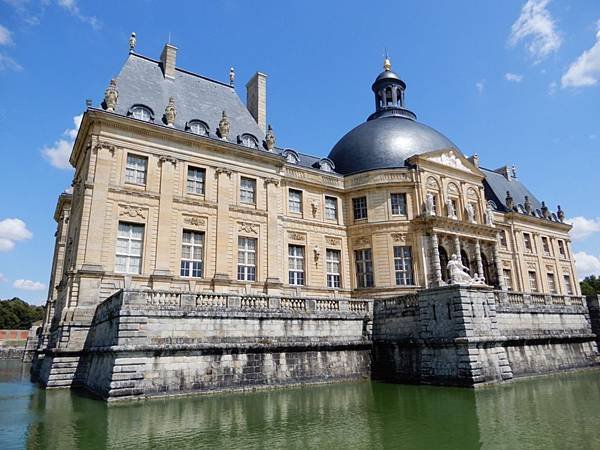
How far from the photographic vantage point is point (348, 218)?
28656 mm

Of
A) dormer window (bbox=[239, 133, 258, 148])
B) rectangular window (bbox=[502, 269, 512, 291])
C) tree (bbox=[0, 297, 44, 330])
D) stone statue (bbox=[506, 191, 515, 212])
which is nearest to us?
dormer window (bbox=[239, 133, 258, 148])

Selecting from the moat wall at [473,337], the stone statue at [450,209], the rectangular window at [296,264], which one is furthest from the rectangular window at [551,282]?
the rectangular window at [296,264]

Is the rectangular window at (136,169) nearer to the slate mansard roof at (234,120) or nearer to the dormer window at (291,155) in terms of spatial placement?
the slate mansard roof at (234,120)

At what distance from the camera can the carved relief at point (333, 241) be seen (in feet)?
90.6

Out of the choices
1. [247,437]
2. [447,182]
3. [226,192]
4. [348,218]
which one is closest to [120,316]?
[247,437]

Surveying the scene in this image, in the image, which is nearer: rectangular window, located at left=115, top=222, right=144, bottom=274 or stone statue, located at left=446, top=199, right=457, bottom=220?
rectangular window, located at left=115, top=222, right=144, bottom=274

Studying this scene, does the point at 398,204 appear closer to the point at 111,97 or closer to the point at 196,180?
the point at 196,180

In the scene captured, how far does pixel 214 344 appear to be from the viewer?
14945 millimetres

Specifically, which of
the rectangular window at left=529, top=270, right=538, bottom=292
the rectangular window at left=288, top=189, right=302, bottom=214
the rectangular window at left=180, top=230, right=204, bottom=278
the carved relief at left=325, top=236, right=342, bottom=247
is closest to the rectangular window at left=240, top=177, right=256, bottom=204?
the rectangular window at left=288, top=189, right=302, bottom=214

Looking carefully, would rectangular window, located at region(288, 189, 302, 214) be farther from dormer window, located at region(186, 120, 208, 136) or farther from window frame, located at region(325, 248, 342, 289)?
dormer window, located at region(186, 120, 208, 136)

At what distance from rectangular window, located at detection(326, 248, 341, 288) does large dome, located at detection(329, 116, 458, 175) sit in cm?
597

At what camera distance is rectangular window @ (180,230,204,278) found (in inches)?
854

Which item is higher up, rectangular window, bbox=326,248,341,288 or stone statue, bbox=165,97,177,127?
stone statue, bbox=165,97,177,127

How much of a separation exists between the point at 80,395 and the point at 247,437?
9.32m
